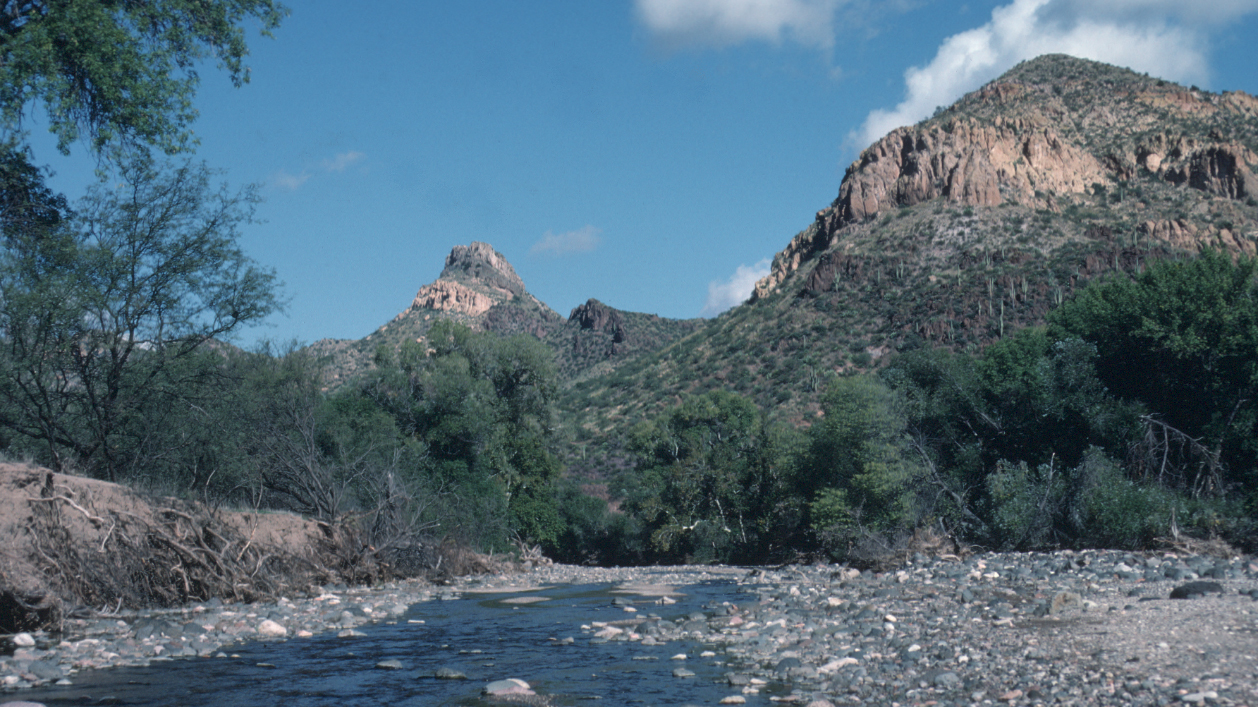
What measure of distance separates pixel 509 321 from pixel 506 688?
116085 mm

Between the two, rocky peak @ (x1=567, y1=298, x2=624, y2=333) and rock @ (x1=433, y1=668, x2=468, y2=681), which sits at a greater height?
rocky peak @ (x1=567, y1=298, x2=624, y2=333)

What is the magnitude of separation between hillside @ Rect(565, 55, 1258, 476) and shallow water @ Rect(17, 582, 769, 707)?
143ft

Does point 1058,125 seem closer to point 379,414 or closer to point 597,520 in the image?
point 597,520

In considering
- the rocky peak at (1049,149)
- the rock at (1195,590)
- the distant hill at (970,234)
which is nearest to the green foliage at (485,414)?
the distant hill at (970,234)

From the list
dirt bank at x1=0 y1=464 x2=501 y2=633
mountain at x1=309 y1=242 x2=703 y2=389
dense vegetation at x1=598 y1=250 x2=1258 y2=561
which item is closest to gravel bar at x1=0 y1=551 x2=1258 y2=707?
dirt bank at x1=0 y1=464 x2=501 y2=633

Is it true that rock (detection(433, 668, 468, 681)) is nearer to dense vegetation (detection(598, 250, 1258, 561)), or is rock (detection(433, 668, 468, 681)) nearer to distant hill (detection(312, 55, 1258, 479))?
dense vegetation (detection(598, 250, 1258, 561))

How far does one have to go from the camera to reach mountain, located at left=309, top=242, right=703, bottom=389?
4048 inches

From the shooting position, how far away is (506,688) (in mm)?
9008

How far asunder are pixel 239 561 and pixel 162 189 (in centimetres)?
861

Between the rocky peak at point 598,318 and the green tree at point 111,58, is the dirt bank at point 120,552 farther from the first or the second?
the rocky peak at point 598,318

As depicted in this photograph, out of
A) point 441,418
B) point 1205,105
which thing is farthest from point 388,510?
point 1205,105

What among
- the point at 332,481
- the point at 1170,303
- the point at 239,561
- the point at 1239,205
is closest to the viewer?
the point at 239,561

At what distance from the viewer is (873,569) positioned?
24.3 metres

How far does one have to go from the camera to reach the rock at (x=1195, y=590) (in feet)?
38.1
